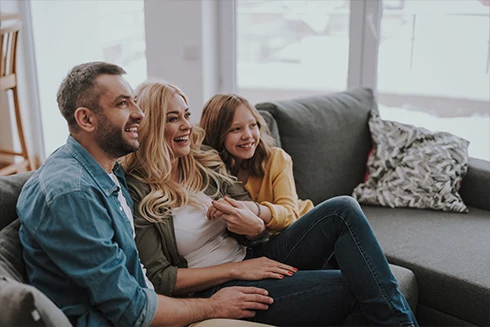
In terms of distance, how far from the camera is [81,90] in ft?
4.95

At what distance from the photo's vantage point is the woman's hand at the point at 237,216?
1.82 meters

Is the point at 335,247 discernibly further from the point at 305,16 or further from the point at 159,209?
the point at 305,16

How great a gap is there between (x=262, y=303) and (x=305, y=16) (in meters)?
2.38

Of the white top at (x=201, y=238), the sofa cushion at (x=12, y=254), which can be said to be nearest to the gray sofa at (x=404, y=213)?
the white top at (x=201, y=238)

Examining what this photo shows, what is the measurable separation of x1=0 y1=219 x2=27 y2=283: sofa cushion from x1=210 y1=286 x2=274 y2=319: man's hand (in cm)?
55

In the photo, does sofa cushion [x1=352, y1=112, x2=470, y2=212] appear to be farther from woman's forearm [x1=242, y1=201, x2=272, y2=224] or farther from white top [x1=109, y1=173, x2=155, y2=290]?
white top [x1=109, y1=173, x2=155, y2=290]

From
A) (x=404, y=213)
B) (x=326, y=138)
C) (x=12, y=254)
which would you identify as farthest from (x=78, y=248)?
(x=404, y=213)

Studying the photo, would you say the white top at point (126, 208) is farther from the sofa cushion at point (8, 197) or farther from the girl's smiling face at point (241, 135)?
the girl's smiling face at point (241, 135)

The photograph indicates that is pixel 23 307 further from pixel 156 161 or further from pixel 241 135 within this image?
pixel 241 135

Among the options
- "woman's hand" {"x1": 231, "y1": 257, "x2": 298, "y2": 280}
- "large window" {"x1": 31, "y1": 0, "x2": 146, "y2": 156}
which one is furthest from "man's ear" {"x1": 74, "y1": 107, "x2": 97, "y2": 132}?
"large window" {"x1": 31, "y1": 0, "x2": 146, "y2": 156}

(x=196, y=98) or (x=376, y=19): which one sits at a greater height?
(x=376, y=19)

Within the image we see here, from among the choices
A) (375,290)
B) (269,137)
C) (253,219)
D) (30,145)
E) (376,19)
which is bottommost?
(30,145)

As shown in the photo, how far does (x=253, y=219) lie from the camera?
187 cm

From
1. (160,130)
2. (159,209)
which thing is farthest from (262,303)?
(160,130)
